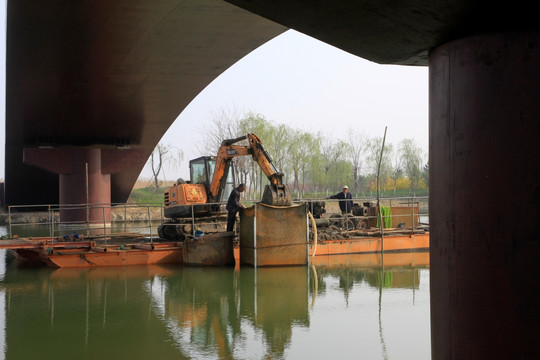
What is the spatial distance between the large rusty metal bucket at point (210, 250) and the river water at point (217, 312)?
0.32 m

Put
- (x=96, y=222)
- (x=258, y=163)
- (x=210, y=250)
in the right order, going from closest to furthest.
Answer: (x=210, y=250)
(x=258, y=163)
(x=96, y=222)

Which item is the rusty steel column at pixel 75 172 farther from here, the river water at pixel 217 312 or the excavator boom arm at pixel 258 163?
the river water at pixel 217 312

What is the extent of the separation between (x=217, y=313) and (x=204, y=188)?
9.56 meters

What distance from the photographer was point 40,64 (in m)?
21.3

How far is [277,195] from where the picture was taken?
14992 mm

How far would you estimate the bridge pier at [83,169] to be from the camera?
111ft

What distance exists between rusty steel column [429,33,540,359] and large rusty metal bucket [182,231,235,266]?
11.0 metres

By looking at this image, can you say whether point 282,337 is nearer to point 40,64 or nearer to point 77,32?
point 77,32

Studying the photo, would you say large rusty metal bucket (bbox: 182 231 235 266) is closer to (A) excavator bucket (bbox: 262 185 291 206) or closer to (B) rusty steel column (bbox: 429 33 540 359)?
(A) excavator bucket (bbox: 262 185 291 206)

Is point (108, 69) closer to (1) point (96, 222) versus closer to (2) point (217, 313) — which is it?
(1) point (96, 222)

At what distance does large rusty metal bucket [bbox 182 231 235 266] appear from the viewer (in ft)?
48.8

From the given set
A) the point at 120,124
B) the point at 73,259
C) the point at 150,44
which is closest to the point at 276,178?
the point at 73,259

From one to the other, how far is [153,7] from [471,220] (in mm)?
13781

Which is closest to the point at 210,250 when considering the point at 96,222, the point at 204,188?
the point at 204,188
